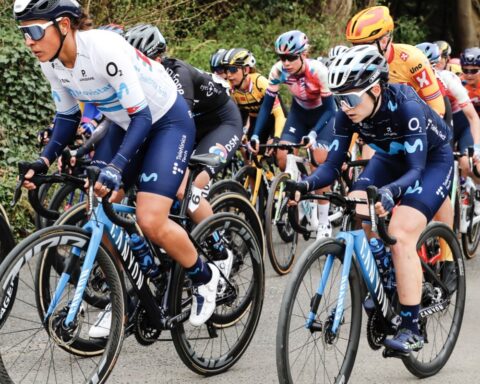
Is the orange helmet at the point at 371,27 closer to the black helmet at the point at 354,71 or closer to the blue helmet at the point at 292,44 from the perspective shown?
the blue helmet at the point at 292,44

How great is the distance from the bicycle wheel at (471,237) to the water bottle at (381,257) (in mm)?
4209

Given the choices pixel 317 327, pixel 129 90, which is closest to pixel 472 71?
pixel 317 327

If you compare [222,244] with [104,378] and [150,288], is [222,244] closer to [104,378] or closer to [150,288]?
[150,288]

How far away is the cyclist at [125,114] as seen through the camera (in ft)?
14.9

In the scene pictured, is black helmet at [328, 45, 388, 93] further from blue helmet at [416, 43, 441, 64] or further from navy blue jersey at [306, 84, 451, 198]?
blue helmet at [416, 43, 441, 64]

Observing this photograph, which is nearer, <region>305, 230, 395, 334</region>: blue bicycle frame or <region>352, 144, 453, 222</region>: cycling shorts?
<region>305, 230, 395, 334</region>: blue bicycle frame

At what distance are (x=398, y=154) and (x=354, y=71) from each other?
0.74 meters

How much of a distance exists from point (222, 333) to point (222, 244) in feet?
2.02

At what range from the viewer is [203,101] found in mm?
7109

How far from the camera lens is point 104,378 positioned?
4520 mm

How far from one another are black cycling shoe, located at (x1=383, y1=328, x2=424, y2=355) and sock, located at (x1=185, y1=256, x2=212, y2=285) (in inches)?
42.5

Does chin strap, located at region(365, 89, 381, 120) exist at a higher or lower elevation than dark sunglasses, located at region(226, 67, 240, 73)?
higher

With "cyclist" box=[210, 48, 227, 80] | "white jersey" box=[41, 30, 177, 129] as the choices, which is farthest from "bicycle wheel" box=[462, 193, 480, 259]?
"white jersey" box=[41, 30, 177, 129]

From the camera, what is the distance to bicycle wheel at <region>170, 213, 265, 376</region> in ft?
17.1
